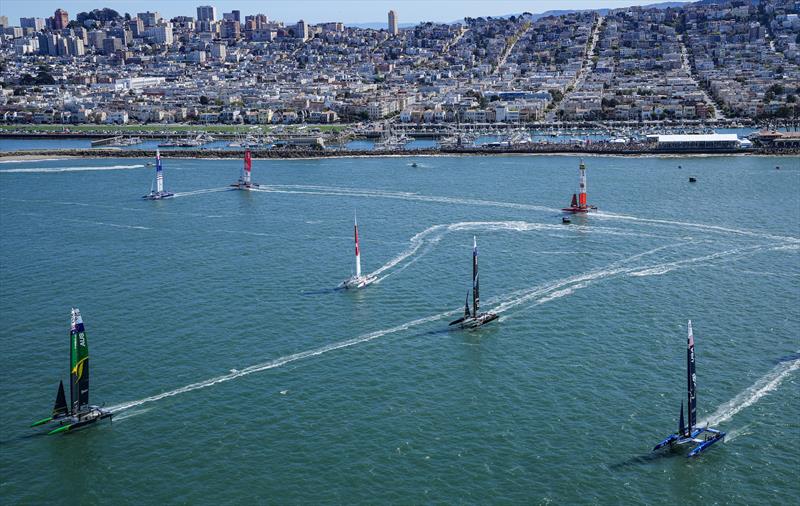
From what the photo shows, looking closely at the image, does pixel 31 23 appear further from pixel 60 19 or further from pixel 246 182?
pixel 246 182

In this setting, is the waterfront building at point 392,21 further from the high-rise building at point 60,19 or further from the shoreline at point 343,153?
the shoreline at point 343,153

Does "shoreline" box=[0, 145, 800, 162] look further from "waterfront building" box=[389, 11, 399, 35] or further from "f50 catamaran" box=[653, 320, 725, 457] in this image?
"waterfront building" box=[389, 11, 399, 35]

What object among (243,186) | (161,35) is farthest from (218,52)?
(243,186)

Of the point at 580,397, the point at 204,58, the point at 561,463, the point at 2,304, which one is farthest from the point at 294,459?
the point at 204,58

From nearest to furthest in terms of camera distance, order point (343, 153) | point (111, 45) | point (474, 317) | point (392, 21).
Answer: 1. point (474, 317)
2. point (343, 153)
3. point (111, 45)
4. point (392, 21)

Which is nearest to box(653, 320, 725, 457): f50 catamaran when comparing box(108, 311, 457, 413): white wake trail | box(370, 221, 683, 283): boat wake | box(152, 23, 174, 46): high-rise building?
box(108, 311, 457, 413): white wake trail
